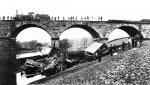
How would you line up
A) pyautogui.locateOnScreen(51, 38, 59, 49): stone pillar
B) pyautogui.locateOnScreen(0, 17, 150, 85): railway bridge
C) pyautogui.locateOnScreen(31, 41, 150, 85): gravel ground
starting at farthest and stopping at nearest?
pyautogui.locateOnScreen(51, 38, 59, 49): stone pillar → pyautogui.locateOnScreen(0, 17, 150, 85): railway bridge → pyautogui.locateOnScreen(31, 41, 150, 85): gravel ground

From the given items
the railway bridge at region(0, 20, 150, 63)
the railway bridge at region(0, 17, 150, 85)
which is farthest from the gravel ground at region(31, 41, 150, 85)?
the railway bridge at region(0, 20, 150, 63)

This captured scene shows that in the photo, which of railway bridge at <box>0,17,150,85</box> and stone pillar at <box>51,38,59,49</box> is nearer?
railway bridge at <box>0,17,150,85</box>

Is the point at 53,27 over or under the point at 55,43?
over

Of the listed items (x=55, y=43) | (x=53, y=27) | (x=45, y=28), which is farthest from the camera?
(x=53, y=27)

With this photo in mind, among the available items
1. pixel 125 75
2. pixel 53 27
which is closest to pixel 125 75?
pixel 125 75

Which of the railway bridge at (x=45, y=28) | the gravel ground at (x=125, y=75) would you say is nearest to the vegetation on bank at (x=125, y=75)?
the gravel ground at (x=125, y=75)

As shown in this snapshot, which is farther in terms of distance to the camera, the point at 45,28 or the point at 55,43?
the point at 45,28

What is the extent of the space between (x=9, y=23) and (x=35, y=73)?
415 inches

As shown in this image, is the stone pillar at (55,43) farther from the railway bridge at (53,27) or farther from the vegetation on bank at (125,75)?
the vegetation on bank at (125,75)

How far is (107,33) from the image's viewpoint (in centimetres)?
3431

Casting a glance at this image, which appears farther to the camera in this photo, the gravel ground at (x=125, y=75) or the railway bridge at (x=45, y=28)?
the railway bridge at (x=45, y=28)

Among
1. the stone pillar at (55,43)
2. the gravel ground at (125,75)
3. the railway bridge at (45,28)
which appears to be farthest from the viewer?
the stone pillar at (55,43)

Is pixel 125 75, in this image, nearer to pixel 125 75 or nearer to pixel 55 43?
pixel 125 75

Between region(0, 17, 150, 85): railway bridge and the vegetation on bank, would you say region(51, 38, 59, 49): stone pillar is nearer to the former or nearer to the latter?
region(0, 17, 150, 85): railway bridge
